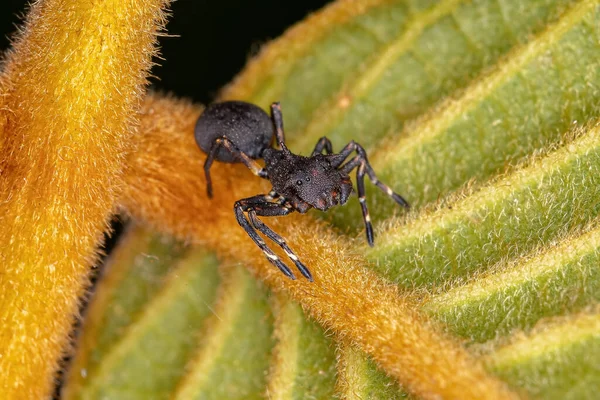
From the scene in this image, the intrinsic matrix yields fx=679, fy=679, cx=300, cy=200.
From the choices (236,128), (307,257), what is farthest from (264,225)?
(236,128)

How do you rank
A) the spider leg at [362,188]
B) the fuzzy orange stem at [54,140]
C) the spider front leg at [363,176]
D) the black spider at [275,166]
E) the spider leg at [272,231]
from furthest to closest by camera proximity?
the black spider at [275,166], the spider front leg at [363,176], the spider leg at [362,188], the spider leg at [272,231], the fuzzy orange stem at [54,140]

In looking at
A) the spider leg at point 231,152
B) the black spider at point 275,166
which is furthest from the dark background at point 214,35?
the spider leg at point 231,152

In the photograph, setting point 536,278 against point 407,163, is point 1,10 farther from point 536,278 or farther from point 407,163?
point 536,278

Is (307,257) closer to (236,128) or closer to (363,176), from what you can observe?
(363,176)

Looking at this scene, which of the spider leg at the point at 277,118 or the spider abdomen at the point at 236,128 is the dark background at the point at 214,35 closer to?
the spider abdomen at the point at 236,128

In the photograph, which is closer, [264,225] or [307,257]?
[307,257]

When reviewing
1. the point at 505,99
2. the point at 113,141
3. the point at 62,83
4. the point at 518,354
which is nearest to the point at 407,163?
the point at 505,99
